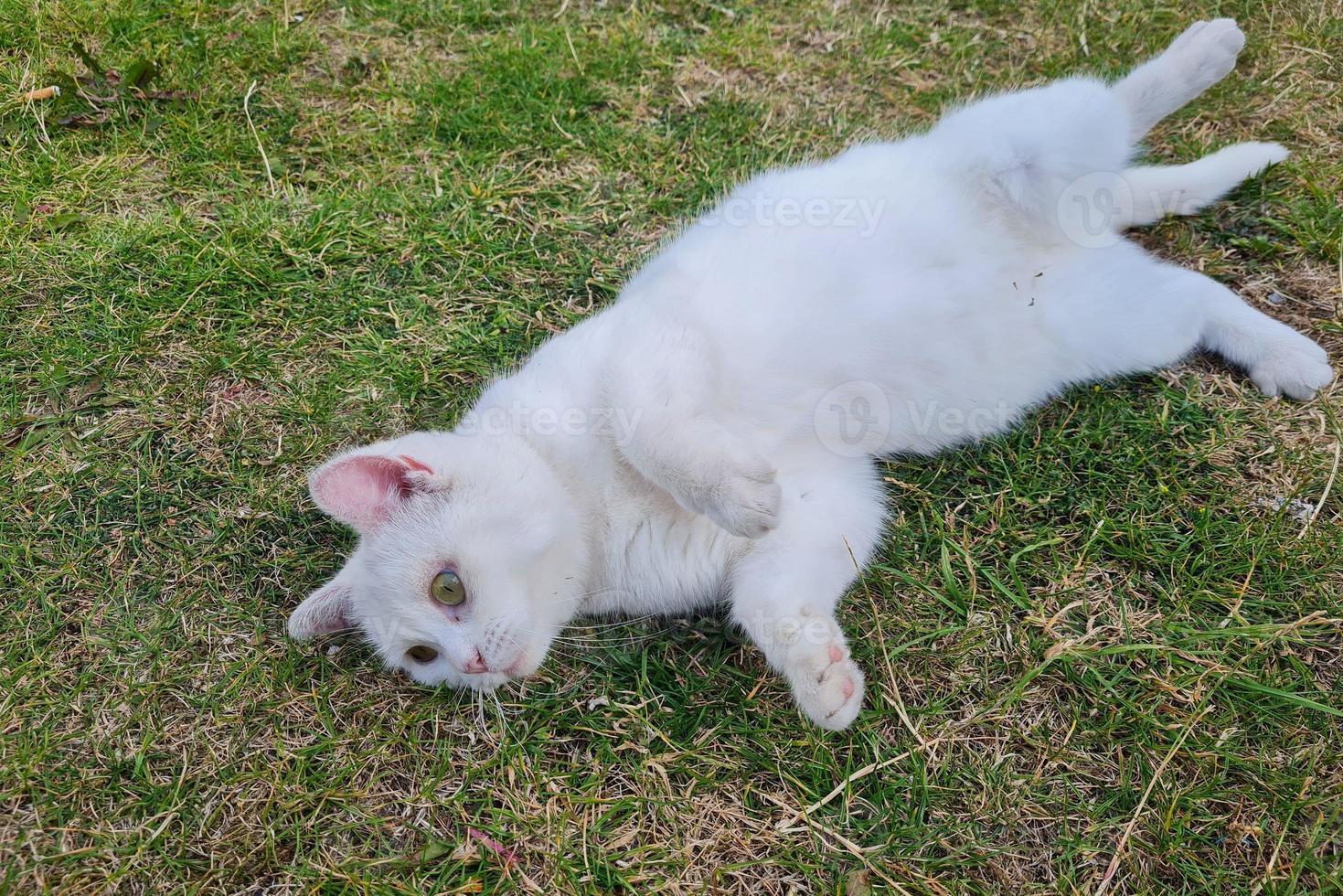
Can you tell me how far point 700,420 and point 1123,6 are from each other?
3.03 metres

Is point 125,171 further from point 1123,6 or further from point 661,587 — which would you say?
point 1123,6

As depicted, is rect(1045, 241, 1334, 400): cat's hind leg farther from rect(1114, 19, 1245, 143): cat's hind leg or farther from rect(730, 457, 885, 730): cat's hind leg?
rect(730, 457, 885, 730): cat's hind leg

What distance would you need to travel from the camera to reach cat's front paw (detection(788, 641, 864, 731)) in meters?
1.95

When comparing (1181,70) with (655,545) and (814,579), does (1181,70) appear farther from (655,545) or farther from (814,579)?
(655,545)

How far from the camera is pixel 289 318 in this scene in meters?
2.91

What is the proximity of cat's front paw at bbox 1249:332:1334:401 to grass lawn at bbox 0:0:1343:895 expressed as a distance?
58mm

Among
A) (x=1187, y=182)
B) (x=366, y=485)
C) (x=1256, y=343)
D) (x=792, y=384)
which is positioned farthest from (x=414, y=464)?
(x=1187, y=182)

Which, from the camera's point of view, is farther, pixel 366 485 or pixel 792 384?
pixel 792 384

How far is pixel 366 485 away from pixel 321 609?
0.41 metres

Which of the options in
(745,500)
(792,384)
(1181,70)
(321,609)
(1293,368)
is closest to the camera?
(745,500)

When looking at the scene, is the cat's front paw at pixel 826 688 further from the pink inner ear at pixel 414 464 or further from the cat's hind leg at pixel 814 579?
the pink inner ear at pixel 414 464

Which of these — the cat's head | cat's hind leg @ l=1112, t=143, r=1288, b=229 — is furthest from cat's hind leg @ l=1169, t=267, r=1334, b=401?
the cat's head

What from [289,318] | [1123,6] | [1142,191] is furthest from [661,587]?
[1123,6]

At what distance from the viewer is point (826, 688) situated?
195 centimetres
